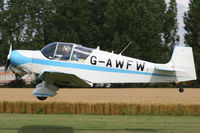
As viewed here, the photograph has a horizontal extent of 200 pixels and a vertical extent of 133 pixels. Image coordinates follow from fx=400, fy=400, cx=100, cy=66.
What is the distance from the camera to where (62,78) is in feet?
42.0

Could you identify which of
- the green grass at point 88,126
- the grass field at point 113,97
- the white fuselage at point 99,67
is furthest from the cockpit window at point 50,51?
the grass field at point 113,97

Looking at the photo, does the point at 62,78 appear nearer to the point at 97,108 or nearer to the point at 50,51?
the point at 50,51

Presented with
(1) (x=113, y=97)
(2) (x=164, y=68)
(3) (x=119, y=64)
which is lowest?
(1) (x=113, y=97)

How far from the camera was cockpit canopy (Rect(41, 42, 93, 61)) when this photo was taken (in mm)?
13016

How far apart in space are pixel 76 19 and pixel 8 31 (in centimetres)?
978

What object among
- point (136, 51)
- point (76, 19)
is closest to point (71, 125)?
point (136, 51)

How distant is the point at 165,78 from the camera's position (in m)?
13.6

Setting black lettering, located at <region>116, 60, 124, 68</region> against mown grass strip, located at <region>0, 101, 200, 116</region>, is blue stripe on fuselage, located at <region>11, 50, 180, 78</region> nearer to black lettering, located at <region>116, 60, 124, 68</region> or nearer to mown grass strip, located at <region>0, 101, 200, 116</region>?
black lettering, located at <region>116, 60, 124, 68</region>

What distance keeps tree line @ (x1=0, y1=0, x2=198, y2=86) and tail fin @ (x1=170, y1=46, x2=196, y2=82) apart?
38411mm

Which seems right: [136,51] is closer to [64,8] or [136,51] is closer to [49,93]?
[64,8]

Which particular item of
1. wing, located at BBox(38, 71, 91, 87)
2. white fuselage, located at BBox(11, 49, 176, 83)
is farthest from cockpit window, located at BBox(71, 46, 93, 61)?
wing, located at BBox(38, 71, 91, 87)

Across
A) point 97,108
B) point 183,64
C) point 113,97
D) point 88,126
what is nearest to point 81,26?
point 113,97

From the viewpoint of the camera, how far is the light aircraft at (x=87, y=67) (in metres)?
12.8

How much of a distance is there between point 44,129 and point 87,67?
494cm
